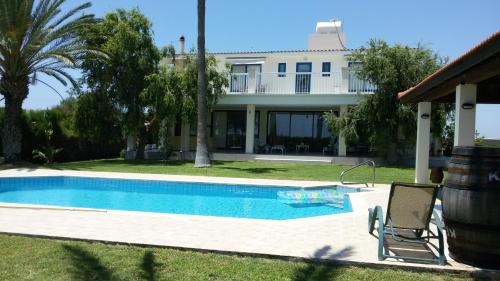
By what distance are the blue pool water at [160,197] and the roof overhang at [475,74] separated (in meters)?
3.45

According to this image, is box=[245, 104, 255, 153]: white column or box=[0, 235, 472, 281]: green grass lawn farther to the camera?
box=[245, 104, 255, 153]: white column

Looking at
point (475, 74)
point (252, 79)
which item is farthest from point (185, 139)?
Answer: point (475, 74)

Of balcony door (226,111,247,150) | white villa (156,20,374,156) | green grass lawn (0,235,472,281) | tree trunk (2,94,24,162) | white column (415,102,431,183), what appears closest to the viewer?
green grass lawn (0,235,472,281)

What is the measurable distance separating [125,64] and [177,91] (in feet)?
9.42

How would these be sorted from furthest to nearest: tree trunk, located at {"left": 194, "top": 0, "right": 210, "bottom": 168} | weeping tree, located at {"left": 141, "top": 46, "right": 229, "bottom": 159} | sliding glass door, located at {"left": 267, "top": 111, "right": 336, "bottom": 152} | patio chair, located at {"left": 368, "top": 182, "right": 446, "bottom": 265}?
sliding glass door, located at {"left": 267, "top": 111, "right": 336, "bottom": 152}, weeping tree, located at {"left": 141, "top": 46, "right": 229, "bottom": 159}, tree trunk, located at {"left": 194, "top": 0, "right": 210, "bottom": 168}, patio chair, located at {"left": 368, "top": 182, "right": 446, "bottom": 265}

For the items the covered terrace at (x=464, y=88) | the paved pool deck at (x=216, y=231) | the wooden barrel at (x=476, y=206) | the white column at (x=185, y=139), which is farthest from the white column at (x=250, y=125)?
the wooden barrel at (x=476, y=206)

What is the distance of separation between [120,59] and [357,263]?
18084 millimetres

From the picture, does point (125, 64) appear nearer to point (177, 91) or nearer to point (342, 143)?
point (177, 91)

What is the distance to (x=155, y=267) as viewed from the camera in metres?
4.99

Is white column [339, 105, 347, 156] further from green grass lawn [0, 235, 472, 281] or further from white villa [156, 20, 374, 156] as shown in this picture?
green grass lawn [0, 235, 472, 281]

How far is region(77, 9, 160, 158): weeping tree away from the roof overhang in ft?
44.1

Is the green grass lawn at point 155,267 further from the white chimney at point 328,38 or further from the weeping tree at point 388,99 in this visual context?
the white chimney at point 328,38

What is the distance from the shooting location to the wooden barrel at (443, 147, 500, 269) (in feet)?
16.0

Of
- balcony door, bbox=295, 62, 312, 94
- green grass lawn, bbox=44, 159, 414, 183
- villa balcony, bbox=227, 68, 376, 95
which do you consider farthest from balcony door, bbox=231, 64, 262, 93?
green grass lawn, bbox=44, 159, 414, 183
